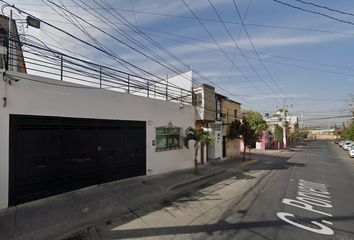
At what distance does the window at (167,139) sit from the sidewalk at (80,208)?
7.77ft

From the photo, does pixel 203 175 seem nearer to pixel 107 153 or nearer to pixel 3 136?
pixel 107 153

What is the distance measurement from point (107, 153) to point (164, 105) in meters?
4.48

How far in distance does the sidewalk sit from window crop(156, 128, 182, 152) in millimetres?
2367

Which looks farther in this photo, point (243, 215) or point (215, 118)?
point (215, 118)

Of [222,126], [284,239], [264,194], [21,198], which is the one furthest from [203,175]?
[21,198]

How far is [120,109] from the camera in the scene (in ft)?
26.5

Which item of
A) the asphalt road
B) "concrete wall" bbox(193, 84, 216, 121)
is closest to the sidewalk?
the asphalt road

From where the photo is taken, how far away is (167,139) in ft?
34.3

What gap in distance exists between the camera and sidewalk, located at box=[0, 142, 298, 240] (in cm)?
416

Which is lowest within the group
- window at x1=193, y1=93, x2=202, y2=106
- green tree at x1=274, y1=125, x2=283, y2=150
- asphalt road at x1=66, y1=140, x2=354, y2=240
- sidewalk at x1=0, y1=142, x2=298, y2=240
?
asphalt road at x1=66, y1=140, x2=354, y2=240

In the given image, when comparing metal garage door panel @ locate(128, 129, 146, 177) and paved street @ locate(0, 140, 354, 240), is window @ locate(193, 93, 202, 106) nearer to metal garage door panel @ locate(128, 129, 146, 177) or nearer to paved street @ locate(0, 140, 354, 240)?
metal garage door panel @ locate(128, 129, 146, 177)

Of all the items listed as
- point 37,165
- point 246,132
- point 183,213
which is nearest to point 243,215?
point 183,213

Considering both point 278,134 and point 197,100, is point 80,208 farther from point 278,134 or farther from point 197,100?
point 278,134

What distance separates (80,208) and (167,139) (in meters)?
6.03
